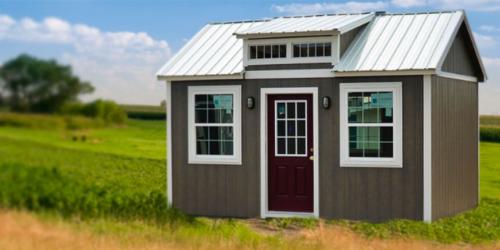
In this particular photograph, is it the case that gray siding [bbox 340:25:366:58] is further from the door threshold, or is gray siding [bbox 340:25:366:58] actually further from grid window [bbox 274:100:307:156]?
the door threshold

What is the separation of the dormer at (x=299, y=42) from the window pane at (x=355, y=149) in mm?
1201

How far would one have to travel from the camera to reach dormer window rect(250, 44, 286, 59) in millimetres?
11094

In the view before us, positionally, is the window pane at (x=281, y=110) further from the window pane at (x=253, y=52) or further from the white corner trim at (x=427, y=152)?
the white corner trim at (x=427, y=152)

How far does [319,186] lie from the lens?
36.0 ft

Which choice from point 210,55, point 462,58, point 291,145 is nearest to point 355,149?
point 291,145

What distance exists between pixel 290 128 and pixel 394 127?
160 cm

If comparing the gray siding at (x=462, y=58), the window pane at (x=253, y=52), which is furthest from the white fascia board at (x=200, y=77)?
the gray siding at (x=462, y=58)

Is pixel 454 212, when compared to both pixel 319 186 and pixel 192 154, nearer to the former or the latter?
pixel 319 186

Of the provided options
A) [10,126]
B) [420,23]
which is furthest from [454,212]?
[10,126]

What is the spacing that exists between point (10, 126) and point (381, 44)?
7747 mm

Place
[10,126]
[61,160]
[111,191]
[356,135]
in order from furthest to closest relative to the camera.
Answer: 1. [356,135]
2. [111,191]
3. [61,160]
4. [10,126]

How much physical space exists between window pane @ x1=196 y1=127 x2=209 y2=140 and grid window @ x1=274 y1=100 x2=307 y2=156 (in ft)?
3.80

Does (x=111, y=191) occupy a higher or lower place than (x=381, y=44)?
lower

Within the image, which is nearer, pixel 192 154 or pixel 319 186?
pixel 319 186
